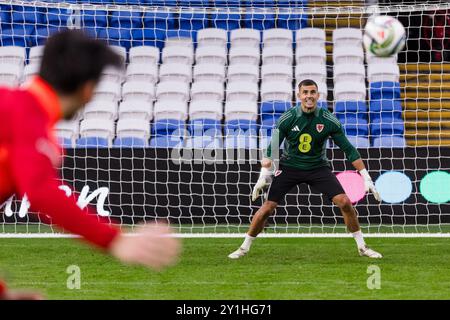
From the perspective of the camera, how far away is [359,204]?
539 inches

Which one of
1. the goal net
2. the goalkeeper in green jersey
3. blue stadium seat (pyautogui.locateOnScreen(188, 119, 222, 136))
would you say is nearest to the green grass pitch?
the goalkeeper in green jersey

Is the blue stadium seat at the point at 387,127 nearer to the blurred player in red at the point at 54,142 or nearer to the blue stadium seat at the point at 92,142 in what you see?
the blue stadium seat at the point at 92,142

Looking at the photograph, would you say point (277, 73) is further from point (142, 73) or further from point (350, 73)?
point (142, 73)

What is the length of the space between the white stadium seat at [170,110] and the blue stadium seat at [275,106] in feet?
4.09

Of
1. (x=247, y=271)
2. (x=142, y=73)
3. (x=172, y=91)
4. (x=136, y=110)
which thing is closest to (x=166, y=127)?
(x=136, y=110)

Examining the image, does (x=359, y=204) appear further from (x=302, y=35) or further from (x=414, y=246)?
(x=302, y=35)

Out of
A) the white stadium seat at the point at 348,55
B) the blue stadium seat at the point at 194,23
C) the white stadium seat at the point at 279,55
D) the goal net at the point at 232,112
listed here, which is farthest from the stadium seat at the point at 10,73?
the white stadium seat at the point at 348,55

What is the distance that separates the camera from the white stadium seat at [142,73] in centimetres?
1666

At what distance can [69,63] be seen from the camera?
10.7 ft

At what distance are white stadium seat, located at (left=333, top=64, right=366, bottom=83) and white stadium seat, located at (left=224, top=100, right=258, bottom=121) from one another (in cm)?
161

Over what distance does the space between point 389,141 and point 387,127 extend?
451mm

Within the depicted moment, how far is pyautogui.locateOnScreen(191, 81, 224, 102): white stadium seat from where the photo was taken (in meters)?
16.2

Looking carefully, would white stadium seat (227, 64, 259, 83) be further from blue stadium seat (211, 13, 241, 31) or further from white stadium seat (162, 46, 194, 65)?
blue stadium seat (211, 13, 241, 31)
